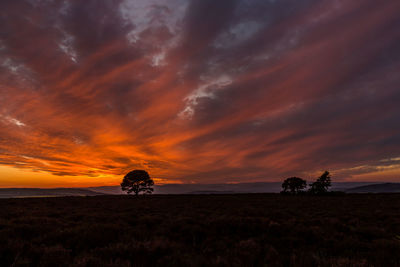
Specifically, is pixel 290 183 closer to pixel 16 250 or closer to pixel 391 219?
pixel 391 219

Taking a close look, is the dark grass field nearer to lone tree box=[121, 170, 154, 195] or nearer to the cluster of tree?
lone tree box=[121, 170, 154, 195]

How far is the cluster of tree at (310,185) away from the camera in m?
61.5

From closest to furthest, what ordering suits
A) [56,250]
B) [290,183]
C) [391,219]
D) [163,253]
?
1. [56,250]
2. [163,253]
3. [391,219]
4. [290,183]

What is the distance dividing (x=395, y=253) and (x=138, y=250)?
786 cm

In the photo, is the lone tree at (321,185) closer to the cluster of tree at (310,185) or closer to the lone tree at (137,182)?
the cluster of tree at (310,185)

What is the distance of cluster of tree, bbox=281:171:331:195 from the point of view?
6150 centimetres

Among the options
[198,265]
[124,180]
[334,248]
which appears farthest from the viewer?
[124,180]

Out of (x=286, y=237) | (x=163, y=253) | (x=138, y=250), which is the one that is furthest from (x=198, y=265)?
(x=286, y=237)

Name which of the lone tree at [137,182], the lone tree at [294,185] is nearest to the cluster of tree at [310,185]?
the lone tree at [294,185]

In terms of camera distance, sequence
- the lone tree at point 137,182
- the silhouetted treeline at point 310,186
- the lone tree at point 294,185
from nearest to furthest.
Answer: the lone tree at point 137,182 → the silhouetted treeline at point 310,186 → the lone tree at point 294,185

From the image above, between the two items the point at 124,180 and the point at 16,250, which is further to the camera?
the point at 124,180

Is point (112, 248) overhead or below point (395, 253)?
overhead

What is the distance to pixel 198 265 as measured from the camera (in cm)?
495

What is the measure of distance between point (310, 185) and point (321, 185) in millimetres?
3217
